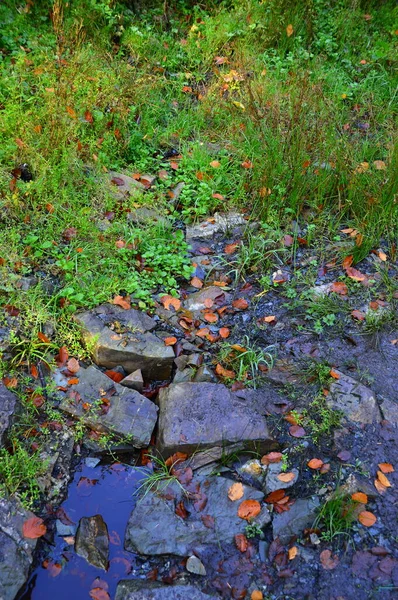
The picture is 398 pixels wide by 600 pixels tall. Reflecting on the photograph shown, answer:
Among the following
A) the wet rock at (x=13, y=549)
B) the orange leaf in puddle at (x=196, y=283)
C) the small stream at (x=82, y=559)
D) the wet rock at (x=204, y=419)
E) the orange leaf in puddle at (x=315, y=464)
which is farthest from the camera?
the orange leaf in puddle at (x=196, y=283)

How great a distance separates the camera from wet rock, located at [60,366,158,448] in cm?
320

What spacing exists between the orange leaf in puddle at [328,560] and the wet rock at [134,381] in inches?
57.6

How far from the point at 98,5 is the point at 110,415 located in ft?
14.1

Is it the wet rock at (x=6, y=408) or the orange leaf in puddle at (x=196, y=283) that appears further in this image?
the orange leaf in puddle at (x=196, y=283)

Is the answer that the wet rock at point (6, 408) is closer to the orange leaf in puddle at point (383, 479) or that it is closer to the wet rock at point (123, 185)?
the wet rock at point (123, 185)

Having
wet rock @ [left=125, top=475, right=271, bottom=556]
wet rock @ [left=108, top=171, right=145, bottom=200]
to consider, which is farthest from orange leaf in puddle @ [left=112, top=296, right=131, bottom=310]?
wet rock @ [left=125, top=475, right=271, bottom=556]

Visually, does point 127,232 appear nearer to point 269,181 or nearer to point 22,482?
point 269,181

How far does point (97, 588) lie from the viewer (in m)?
2.63

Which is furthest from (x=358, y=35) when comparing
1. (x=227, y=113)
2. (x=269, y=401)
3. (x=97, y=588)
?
(x=97, y=588)

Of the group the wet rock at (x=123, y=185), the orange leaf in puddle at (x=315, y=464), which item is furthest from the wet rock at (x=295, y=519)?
the wet rock at (x=123, y=185)

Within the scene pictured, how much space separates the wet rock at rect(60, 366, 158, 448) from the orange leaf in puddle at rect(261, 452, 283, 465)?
703mm

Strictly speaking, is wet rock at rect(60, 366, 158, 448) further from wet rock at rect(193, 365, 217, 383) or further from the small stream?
wet rock at rect(193, 365, 217, 383)

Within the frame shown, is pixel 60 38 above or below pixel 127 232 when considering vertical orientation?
above

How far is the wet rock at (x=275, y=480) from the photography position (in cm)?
293
